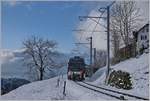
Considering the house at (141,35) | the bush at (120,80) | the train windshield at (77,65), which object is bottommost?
the bush at (120,80)

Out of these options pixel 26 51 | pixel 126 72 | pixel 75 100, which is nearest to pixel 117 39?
pixel 26 51

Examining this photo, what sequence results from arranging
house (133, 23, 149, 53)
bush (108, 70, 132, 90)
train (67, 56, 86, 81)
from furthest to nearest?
house (133, 23, 149, 53), train (67, 56, 86, 81), bush (108, 70, 132, 90)

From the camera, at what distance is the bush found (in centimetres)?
3264

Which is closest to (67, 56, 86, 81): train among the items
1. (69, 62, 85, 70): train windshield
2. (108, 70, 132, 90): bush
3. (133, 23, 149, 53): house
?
(69, 62, 85, 70): train windshield

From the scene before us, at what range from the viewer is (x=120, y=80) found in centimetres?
3428

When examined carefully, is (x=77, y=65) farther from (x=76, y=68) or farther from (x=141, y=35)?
(x=141, y=35)

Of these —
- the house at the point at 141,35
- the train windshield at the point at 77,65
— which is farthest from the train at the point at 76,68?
the house at the point at 141,35

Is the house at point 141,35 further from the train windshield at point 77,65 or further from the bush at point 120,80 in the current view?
the bush at point 120,80

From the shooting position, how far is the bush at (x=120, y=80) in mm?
32644

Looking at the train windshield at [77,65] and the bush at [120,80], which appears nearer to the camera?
the bush at [120,80]

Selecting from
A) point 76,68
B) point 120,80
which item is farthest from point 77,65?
point 120,80

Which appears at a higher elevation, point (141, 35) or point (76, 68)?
point (141, 35)

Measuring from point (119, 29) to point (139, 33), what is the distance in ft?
11.6

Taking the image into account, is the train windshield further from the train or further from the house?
the house
